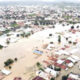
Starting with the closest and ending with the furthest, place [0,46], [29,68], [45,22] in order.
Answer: [29,68] < [0,46] < [45,22]

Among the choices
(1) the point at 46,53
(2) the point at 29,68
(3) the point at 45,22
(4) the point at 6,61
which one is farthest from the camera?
(3) the point at 45,22

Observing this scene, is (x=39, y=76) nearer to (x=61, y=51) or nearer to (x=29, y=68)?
(x=29, y=68)

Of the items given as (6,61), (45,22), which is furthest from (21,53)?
(45,22)

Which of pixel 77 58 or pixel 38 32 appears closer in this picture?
pixel 77 58

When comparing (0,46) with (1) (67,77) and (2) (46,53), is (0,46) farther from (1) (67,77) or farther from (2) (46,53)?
(1) (67,77)

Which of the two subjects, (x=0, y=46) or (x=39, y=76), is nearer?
(x=39, y=76)

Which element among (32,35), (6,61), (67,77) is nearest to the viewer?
(67,77)

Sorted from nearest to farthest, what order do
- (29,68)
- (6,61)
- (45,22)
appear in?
(29,68)
(6,61)
(45,22)

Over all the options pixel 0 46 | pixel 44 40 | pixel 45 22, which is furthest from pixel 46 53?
pixel 45 22
